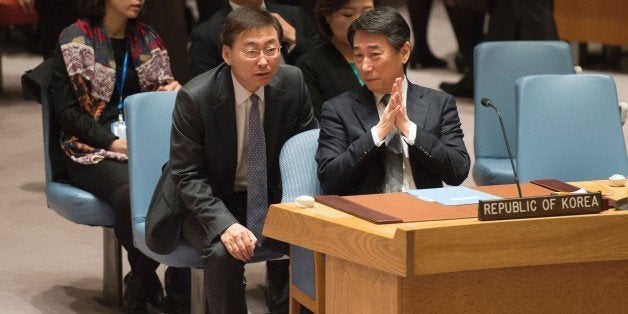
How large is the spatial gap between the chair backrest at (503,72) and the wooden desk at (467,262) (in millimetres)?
1912

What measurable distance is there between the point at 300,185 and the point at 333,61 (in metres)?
0.92

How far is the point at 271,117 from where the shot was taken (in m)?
3.91

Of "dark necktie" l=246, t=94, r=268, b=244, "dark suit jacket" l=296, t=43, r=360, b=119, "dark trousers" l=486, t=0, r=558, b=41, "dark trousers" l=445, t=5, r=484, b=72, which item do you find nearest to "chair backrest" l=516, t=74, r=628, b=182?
"dark suit jacket" l=296, t=43, r=360, b=119

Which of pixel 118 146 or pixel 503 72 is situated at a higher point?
pixel 503 72

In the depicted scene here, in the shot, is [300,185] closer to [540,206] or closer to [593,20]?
[540,206]

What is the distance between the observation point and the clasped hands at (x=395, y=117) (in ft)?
11.6

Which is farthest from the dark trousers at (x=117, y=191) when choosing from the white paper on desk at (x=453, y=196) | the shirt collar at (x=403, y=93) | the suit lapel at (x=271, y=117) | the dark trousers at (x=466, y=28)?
the dark trousers at (x=466, y=28)

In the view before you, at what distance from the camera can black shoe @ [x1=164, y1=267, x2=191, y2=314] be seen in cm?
448

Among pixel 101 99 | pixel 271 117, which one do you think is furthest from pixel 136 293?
pixel 271 117

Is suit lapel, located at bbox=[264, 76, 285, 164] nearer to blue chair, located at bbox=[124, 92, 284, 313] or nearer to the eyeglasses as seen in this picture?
the eyeglasses

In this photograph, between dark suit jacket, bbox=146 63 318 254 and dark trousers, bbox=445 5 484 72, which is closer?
dark suit jacket, bbox=146 63 318 254

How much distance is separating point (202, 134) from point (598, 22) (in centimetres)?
577

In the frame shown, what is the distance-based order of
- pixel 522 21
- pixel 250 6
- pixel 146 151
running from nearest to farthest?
pixel 146 151 → pixel 250 6 → pixel 522 21

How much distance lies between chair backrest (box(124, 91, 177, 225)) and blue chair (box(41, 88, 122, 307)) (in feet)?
0.94
